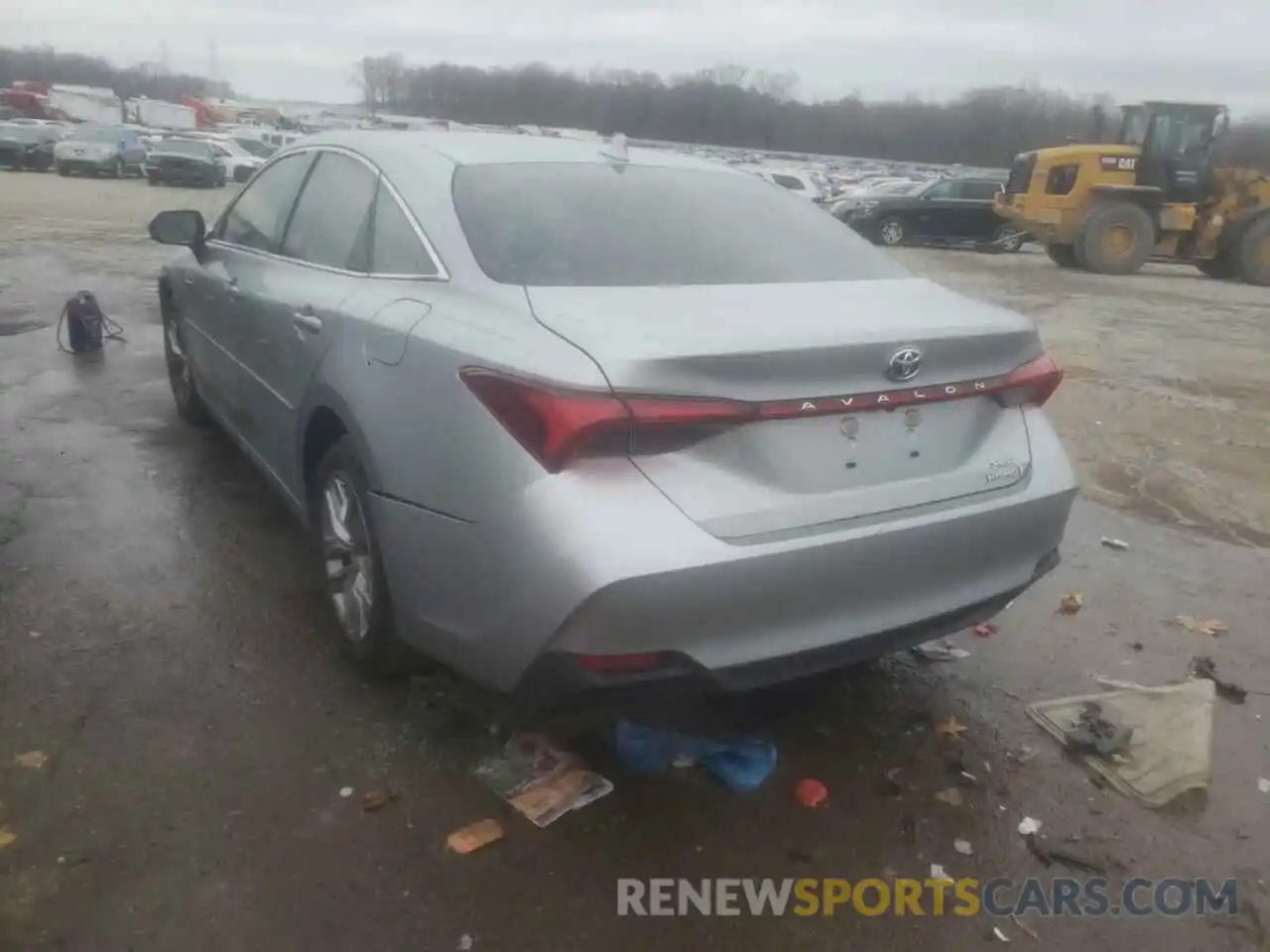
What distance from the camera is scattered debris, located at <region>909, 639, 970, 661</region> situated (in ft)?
12.2

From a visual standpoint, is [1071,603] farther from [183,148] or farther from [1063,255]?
[183,148]

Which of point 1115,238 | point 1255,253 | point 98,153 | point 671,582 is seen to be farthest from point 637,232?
point 98,153

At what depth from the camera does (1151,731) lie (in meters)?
3.29

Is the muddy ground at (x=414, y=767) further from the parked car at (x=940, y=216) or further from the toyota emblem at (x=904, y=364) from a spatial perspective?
the parked car at (x=940, y=216)

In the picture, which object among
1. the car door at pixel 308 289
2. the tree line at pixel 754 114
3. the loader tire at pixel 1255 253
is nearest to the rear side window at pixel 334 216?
the car door at pixel 308 289

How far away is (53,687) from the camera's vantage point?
3.23 metres

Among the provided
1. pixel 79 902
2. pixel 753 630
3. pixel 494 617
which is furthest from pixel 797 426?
pixel 79 902

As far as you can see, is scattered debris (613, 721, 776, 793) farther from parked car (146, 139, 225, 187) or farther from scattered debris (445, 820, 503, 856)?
parked car (146, 139, 225, 187)

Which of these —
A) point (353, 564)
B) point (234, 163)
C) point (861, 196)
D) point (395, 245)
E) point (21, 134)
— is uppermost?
point (395, 245)

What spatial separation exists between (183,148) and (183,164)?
573 mm

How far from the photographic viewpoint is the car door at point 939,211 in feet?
75.1

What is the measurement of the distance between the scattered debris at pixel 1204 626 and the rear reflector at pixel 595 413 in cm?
225

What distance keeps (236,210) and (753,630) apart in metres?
3.45

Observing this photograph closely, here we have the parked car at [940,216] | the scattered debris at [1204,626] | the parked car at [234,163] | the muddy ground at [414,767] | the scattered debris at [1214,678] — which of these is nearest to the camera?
the muddy ground at [414,767]
